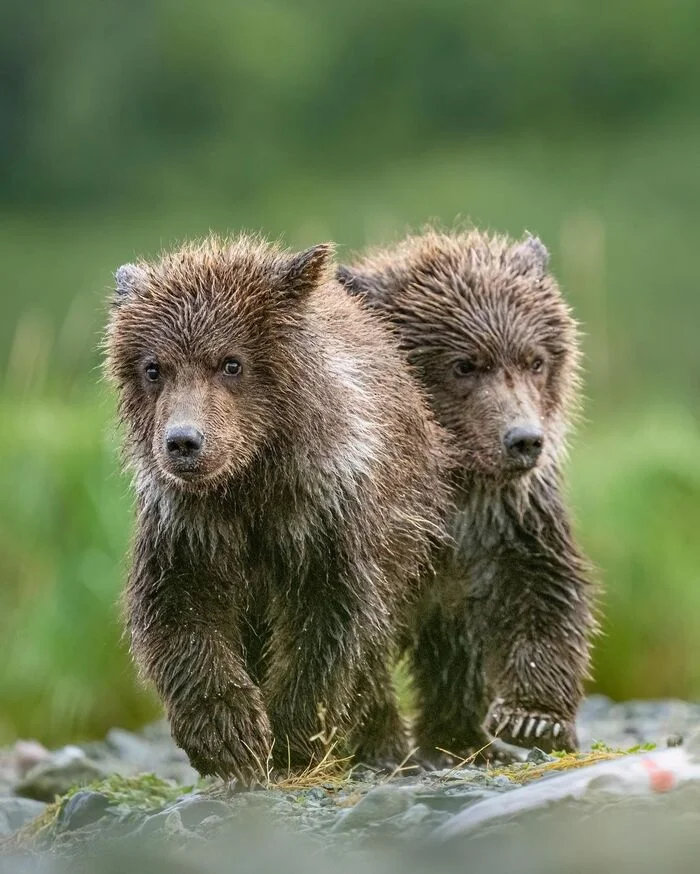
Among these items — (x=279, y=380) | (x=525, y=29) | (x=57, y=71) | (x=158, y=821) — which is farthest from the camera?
(x=525, y=29)

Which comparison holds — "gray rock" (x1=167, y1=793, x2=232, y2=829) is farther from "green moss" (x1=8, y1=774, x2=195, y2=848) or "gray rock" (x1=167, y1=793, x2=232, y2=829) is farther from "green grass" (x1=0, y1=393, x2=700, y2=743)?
"green grass" (x1=0, y1=393, x2=700, y2=743)

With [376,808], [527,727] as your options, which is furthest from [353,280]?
[376,808]

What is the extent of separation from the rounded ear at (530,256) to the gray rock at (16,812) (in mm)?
3031

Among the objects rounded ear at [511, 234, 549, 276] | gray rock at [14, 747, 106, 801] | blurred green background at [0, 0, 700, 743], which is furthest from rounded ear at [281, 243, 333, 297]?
blurred green background at [0, 0, 700, 743]

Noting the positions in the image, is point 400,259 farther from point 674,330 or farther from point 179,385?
point 674,330

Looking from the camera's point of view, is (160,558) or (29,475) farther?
(29,475)

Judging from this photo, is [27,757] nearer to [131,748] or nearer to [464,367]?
[131,748]

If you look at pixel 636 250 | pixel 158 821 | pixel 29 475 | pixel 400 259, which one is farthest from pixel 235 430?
pixel 636 250

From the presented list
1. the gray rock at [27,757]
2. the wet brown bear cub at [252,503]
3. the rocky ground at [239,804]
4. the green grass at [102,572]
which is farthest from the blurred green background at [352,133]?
the wet brown bear cub at [252,503]

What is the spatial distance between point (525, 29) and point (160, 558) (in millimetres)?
28276

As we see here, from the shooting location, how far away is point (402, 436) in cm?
675

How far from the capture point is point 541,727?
700 cm

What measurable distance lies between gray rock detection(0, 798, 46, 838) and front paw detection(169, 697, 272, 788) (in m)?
1.11

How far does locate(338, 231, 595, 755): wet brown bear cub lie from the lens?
704 cm
